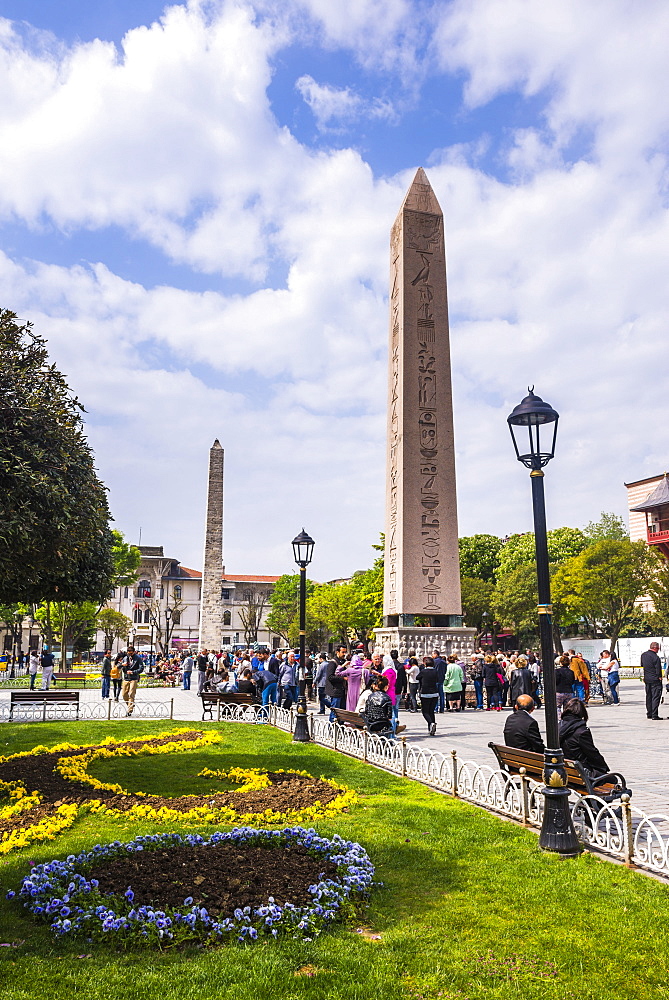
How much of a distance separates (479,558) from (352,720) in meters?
49.8

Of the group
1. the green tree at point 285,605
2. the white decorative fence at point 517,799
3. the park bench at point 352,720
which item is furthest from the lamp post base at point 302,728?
the green tree at point 285,605

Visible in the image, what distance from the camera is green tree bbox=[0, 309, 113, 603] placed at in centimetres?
856

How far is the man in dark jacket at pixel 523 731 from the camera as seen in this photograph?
8602 millimetres

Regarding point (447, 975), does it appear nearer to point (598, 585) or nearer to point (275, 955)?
point (275, 955)

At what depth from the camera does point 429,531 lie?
20.5 m

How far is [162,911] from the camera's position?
16.7ft

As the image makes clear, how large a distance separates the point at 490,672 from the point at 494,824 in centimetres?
1427

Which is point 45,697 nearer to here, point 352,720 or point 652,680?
point 352,720

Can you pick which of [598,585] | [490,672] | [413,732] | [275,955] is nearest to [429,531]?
[490,672]

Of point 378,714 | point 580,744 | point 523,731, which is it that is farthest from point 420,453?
point 580,744

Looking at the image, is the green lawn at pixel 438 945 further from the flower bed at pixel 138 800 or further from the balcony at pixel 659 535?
the balcony at pixel 659 535

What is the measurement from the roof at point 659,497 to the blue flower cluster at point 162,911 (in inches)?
2190

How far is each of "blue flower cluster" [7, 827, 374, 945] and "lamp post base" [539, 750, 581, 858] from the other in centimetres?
169

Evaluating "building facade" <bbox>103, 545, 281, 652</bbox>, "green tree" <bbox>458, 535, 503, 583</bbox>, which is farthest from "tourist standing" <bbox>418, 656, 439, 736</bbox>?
"building facade" <bbox>103, 545, 281, 652</bbox>
